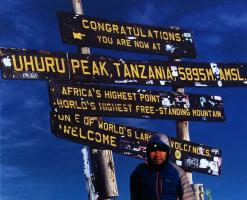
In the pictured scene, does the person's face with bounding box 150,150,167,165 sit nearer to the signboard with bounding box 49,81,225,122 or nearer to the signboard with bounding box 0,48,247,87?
the signboard with bounding box 49,81,225,122

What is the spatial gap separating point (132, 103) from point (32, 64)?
238cm

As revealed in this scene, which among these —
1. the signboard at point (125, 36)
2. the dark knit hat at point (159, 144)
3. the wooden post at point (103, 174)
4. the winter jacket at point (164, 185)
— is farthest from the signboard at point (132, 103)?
the dark knit hat at point (159, 144)

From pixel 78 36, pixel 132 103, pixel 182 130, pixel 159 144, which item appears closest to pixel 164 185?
pixel 159 144

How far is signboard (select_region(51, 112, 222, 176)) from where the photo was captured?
9.86 meters

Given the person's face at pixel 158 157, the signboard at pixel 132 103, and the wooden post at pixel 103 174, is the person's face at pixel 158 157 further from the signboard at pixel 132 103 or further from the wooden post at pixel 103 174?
the wooden post at pixel 103 174

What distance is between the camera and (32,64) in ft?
32.7

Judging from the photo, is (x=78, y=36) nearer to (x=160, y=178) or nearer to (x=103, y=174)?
(x=103, y=174)

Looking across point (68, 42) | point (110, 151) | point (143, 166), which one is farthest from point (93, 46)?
point (143, 166)

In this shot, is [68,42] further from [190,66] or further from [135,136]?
[190,66]

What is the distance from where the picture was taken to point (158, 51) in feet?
39.7

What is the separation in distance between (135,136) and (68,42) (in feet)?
8.13

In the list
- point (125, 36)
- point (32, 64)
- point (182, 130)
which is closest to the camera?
point (32, 64)

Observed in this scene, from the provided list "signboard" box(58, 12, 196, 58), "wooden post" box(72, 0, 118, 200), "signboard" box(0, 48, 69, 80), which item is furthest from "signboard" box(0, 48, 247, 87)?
"wooden post" box(72, 0, 118, 200)

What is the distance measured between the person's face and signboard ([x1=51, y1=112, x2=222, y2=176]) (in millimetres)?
5632
